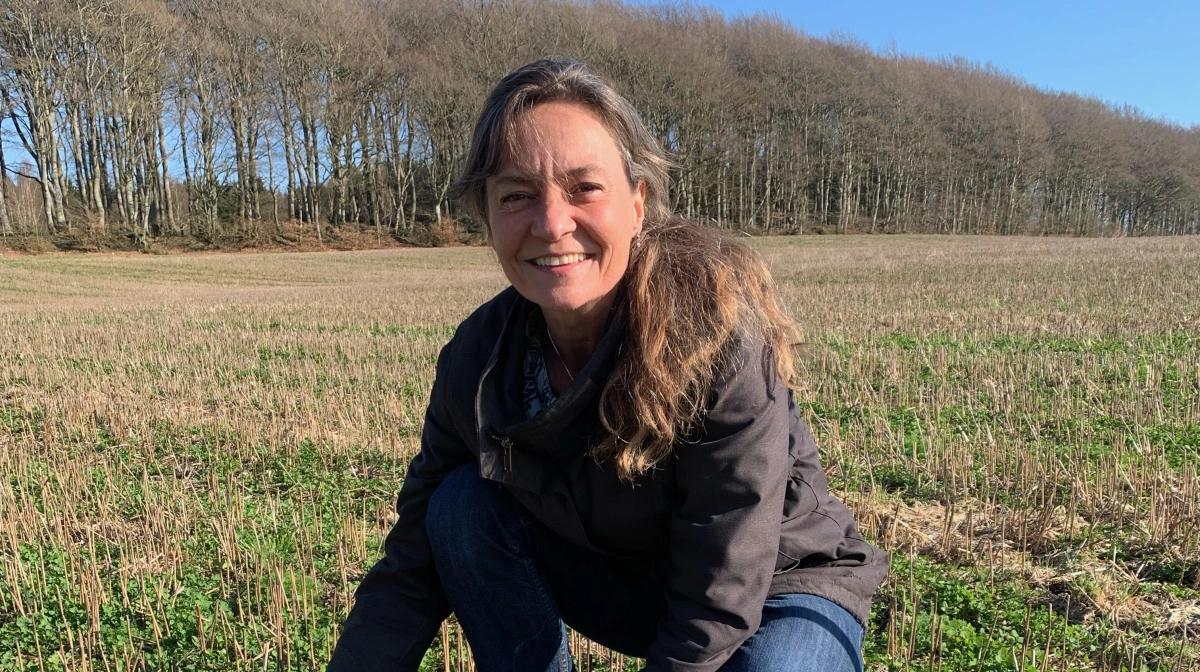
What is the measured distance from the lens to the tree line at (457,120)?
1467 inches

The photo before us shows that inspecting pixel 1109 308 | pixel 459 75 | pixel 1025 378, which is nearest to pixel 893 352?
pixel 1025 378

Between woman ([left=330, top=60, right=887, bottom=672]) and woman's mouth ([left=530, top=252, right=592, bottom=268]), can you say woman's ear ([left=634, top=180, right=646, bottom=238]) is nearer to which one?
woman ([left=330, top=60, right=887, bottom=672])

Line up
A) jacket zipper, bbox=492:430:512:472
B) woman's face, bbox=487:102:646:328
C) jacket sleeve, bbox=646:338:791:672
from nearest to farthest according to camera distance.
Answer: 1. jacket sleeve, bbox=646:338:791:672
2. woman's face, bbox=487:102:646:328
3. jacket zipper, bbox=492:430:512:472

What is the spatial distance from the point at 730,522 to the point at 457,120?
4578 cm

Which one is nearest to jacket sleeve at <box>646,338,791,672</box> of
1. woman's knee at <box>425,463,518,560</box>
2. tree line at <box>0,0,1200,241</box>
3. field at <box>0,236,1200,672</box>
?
woman's knee at <box>425,463,518,560</box>

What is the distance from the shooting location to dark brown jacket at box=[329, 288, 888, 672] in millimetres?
1735

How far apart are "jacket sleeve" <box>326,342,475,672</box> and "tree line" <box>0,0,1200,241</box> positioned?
34682mm

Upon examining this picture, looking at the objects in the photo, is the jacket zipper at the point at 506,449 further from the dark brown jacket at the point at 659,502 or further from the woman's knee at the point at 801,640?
the woman's knee at the point at 801,640

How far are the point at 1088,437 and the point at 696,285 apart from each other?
4.26 meters

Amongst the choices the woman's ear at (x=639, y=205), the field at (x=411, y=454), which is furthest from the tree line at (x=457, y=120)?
the woman's ear at (x=639, y=205)

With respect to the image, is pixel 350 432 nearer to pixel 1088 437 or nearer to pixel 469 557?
pixel 469 557

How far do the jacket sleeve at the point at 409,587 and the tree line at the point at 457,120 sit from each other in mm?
34682

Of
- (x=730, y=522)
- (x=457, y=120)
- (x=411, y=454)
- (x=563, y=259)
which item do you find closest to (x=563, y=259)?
(x=563, y=259)

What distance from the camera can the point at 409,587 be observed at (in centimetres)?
220
